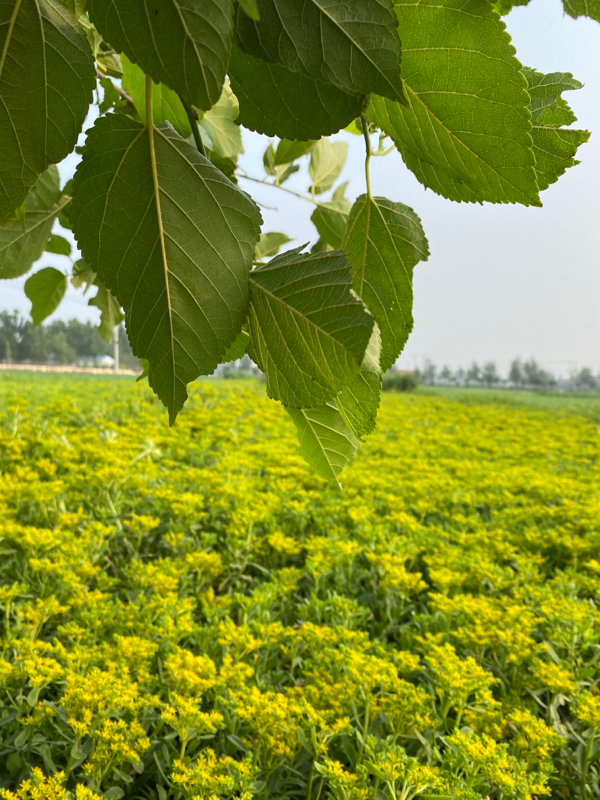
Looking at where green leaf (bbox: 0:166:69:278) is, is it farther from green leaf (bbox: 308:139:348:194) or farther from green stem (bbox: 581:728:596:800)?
green stem (bbox: 581:728:596:800)

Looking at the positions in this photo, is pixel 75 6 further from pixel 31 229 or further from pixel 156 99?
pixel 31 229

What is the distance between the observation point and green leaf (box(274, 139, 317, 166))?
415 mm

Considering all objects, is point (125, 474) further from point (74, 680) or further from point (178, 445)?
point (74, 680)

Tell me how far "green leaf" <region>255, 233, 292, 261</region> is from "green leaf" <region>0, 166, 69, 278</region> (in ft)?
0.58

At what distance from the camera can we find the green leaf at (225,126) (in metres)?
0.38

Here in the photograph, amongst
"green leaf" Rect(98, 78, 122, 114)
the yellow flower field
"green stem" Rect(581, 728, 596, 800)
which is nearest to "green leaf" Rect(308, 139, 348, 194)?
"green leaf" Rect(98, 78, 122, 114)

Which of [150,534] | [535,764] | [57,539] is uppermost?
[57,539]

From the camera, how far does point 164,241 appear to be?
0.20 meters

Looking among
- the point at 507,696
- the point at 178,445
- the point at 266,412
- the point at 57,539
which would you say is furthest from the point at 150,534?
the point at 266,412

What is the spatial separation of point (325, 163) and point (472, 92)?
0.31m

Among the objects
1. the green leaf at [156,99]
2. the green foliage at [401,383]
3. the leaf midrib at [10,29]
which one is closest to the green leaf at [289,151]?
the green leaf at [156,99]

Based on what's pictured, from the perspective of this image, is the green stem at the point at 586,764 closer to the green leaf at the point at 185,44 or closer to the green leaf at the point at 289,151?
the green leaf at the point at 289,151

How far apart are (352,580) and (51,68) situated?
143 centimetres

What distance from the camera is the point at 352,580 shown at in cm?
146
